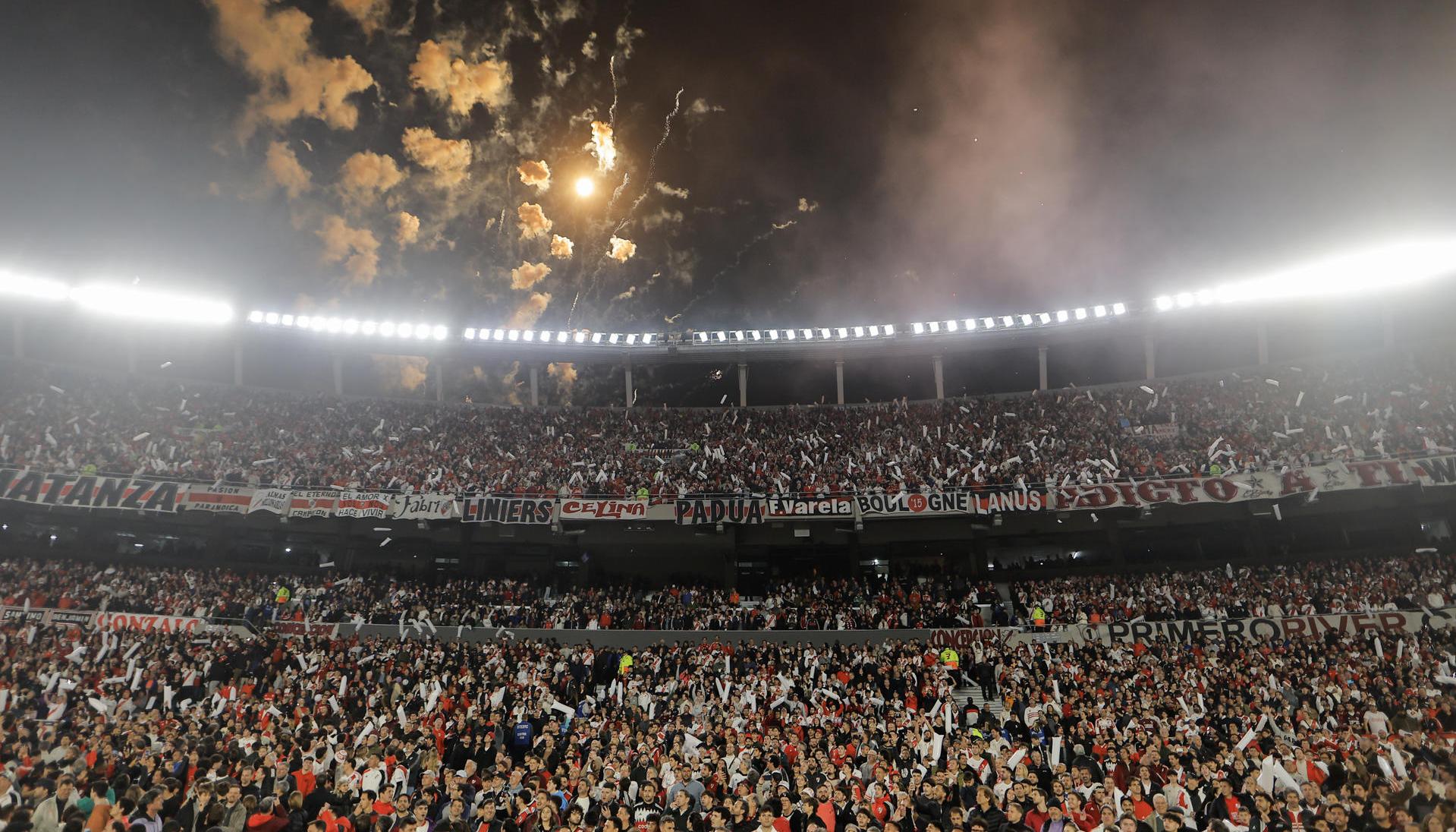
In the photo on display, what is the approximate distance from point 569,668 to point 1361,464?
2820cm

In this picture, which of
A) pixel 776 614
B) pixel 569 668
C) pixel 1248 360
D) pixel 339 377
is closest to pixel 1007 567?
pixel 776 614

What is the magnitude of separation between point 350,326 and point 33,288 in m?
13.4

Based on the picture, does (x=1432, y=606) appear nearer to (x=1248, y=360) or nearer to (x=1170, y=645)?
(x=1170, y=645)

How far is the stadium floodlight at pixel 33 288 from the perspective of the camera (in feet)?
123

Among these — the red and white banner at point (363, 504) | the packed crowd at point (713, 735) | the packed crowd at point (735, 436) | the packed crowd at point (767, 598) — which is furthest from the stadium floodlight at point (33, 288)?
the red and white banner at point (363, 504)

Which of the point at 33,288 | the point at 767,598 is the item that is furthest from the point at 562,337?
the point at 33,288

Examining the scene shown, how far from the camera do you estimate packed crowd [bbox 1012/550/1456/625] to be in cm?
2716

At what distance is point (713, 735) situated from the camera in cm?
1759

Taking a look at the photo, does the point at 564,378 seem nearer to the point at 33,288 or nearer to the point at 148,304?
the point at 148,304

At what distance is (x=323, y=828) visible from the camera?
31.6ft

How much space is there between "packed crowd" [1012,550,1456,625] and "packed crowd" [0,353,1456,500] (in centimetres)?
429

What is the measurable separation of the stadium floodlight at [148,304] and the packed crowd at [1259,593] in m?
40.5

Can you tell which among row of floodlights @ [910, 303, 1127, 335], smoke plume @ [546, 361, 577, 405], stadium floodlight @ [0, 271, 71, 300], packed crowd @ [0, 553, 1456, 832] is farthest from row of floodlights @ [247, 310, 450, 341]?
row of floodlights @ [910, 303, 1127, 335]

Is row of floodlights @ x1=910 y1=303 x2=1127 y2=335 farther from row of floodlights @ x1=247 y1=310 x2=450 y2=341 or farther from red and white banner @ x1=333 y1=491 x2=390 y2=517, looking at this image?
red and white banner @ x1=333 y1=491 x2=390 y2=517
